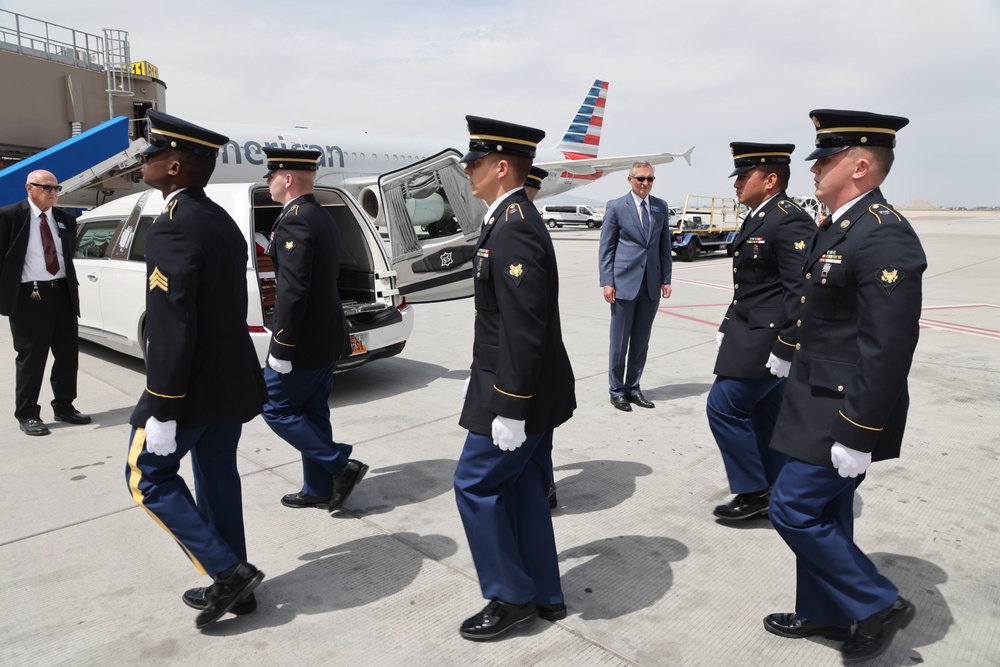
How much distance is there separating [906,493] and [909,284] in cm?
239

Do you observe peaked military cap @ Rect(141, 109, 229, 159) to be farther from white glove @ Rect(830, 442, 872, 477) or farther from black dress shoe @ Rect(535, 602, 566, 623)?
white glove @ Rect(830, 442, 872, 477)

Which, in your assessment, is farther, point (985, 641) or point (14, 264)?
point (14, 264)

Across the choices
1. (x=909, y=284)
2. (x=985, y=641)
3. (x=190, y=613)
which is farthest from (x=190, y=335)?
(x=985, y=641)

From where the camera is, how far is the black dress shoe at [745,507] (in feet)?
12.1

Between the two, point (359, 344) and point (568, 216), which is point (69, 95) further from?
point (568, 216)

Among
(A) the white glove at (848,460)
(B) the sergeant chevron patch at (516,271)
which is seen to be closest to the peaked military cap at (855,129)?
(A) the white glove at (848,460)

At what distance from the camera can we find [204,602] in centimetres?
276

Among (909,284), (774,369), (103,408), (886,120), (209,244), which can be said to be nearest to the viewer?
(909,284)

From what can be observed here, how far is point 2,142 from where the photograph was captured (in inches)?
553

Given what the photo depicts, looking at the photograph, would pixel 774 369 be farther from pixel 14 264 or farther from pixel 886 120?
pixel 14 264

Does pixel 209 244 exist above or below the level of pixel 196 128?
below

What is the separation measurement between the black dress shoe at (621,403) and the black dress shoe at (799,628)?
9.73ft

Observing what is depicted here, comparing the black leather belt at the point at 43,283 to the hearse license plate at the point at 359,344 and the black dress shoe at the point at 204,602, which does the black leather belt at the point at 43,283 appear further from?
the black dress shoe at the point at 204,602

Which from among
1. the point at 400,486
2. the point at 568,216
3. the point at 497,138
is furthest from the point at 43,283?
the point at 568,216
